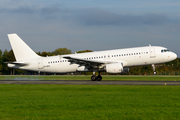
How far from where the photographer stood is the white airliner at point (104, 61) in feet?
124

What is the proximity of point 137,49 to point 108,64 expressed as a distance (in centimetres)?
503

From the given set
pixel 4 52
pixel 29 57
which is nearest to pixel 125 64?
pixel 29 57

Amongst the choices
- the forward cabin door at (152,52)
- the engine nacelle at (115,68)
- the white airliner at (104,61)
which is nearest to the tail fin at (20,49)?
the white airliner at (104,61)

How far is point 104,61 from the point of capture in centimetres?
3897

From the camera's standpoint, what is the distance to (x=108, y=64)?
37688 mm

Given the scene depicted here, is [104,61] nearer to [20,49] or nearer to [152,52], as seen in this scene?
[152,52]

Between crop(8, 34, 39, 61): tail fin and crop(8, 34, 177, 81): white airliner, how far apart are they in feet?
2.03

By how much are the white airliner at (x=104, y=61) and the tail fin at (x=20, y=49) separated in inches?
24.4

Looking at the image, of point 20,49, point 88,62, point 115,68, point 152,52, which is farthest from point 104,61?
point 20,49

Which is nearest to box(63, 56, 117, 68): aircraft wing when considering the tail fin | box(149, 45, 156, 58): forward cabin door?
box(149, 45, 156, 58): forward cabin door

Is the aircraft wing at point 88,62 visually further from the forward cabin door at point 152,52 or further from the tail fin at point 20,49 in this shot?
the tail fin at point 20,49

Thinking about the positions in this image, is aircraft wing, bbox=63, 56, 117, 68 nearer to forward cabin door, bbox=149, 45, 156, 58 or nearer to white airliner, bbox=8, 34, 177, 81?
white airliner, bbox=8, 34, 177, 81

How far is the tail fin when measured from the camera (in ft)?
141

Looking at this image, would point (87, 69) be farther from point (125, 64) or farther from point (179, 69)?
point (179, 69)
